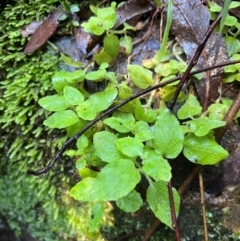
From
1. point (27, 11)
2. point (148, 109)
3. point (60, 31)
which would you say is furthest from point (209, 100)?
point (27, 11)

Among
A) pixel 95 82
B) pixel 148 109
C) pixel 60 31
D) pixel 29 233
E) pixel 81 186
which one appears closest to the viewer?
pixel 81 186

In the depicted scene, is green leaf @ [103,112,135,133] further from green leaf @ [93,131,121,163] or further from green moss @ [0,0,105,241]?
green moss @ [0,0,105,241]

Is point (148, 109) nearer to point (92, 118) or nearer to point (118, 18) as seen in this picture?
point (92, 118)

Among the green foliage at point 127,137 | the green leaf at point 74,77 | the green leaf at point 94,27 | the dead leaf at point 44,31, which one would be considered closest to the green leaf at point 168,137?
the green foliage at point 127,137

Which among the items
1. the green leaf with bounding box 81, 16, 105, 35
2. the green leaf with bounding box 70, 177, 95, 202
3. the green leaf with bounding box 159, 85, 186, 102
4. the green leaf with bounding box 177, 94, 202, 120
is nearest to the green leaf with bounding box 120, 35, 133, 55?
the green leaf with bounding box 81, 16, 105, 35

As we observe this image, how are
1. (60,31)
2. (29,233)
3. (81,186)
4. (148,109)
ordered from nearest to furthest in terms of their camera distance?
1. (81,186)
2. (148,109)
3. (60,31)
4. (29,233)

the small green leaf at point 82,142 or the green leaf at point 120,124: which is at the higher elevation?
the green leaf at point 120,124

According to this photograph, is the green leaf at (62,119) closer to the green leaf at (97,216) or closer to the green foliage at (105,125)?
the green foliage at (105,125)
